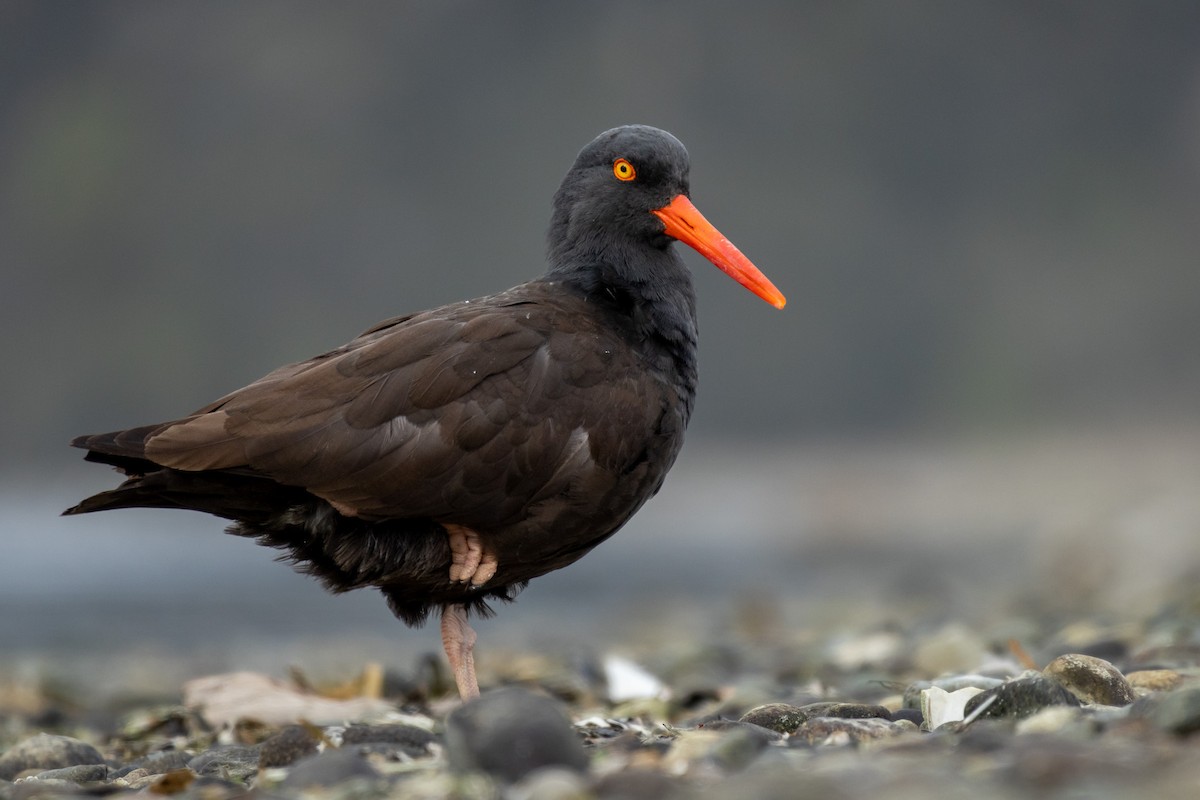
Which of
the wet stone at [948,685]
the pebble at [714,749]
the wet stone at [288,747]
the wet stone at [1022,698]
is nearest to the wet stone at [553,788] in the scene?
the pebble at [714,749]

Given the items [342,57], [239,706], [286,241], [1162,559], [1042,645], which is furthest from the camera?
[342,57]

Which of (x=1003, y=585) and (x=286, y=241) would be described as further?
(x=286, y=241)

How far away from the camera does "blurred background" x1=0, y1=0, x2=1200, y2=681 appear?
3778cm

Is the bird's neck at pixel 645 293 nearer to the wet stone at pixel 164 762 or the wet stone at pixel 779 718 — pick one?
the wet stone at pixel 779 718

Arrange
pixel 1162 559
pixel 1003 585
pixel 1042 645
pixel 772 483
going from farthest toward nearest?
pixel 772 483 < pixel 1003 585 < pixel 1162 559 < pixel 1042 645

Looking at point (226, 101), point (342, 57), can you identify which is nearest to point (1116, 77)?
point (342, 57)

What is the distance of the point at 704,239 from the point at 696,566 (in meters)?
17.2

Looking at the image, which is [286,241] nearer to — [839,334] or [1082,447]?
[839,334]

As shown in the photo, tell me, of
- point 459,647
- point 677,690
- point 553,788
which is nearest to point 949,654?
point 677,690

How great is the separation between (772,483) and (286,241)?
25578mm

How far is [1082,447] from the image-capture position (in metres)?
43.8

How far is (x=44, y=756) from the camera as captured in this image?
494cm

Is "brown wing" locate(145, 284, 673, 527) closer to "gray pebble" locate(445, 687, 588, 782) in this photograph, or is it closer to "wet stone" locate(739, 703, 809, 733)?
"wet stone" locate(739, 703, 809, 733)

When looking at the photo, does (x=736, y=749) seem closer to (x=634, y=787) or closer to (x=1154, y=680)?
(x=634, y=787)
